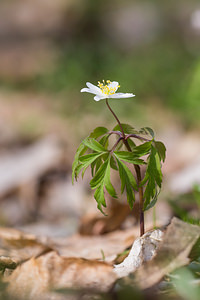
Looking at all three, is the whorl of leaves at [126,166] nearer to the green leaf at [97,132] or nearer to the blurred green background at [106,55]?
the green leaf at [97,132]

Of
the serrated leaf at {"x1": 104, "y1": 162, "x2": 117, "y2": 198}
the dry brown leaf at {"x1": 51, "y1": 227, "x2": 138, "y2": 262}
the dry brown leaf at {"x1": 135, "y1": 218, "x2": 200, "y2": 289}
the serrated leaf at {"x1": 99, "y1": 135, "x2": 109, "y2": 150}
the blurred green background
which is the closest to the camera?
the dry brown leaf at {"x1": 135, "y1": 218, "x2": 200, "y2": 289}

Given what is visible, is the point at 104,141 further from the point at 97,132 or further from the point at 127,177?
the point at 127,177

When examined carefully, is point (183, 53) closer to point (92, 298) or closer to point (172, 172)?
point (172, 172)

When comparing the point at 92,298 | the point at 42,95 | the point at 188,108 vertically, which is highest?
the point at 42,95

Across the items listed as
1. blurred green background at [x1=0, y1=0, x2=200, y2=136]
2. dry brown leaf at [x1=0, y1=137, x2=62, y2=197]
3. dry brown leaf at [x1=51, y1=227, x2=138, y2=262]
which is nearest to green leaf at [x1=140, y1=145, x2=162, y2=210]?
dry brown leaf at [x1=51, y1=227, x2=138, y2=262]

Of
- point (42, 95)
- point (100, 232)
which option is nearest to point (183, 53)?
point (42, 95)

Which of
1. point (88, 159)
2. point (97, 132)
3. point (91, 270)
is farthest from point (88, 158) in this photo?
point (91, 270)

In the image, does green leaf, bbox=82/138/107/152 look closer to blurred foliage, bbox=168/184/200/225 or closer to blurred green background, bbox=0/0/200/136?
blurred foliage, bbox=168/184/200/225
